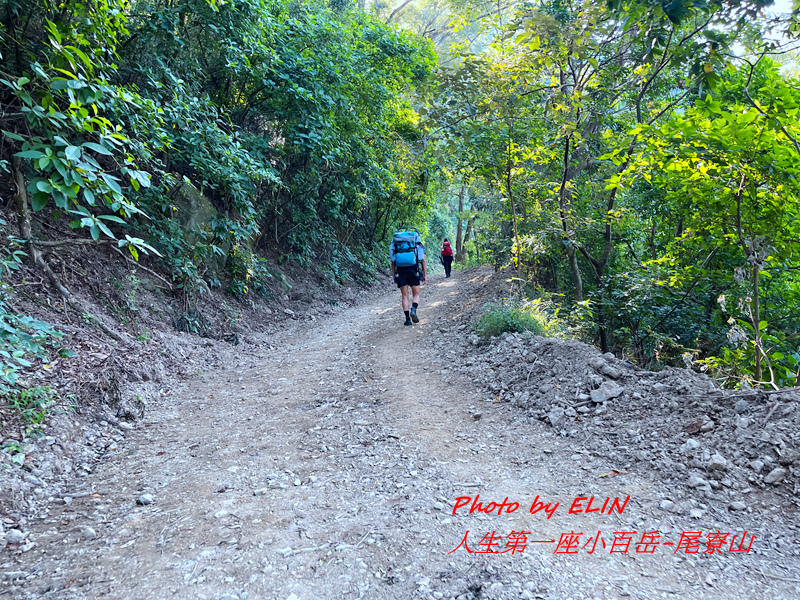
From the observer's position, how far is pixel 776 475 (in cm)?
272

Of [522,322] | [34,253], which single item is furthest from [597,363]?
[34,253]

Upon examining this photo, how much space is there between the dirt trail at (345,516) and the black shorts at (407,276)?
11.9 ft

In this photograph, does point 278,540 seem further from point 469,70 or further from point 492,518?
point 469,70

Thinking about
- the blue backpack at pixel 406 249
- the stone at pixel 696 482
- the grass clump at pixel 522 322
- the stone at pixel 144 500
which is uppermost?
the blue backpack at pixel 406 249

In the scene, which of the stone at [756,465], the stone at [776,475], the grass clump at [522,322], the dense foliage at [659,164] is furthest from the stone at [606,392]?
the grass clump at [522,322]

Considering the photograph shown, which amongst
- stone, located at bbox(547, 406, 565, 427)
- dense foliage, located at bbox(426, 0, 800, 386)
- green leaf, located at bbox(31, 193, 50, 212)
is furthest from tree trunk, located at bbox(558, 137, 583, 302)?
green leaf, located at bbox(31, 193, 50, 212)

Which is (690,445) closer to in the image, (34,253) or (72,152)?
(72,152)

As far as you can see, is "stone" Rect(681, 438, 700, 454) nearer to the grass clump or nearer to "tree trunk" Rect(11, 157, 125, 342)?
the grass clump

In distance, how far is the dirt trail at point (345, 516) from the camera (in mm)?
2188

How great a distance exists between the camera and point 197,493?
3129 mm

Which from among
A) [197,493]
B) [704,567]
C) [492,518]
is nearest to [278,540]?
[197,493]

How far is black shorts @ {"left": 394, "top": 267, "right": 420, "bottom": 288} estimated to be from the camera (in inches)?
331

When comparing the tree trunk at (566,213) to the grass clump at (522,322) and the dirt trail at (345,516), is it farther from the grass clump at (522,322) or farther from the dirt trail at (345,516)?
the dirt trail at (345,516)

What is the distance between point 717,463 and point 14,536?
441cm
